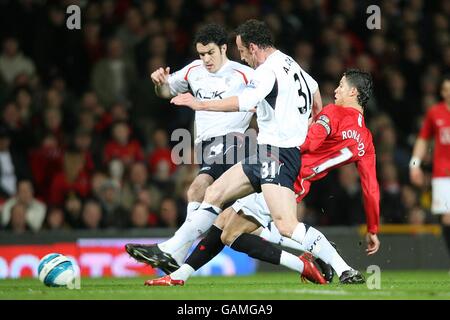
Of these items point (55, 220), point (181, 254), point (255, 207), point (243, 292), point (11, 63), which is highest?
point (11, 63)

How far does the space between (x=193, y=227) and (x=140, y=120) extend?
5849 millimetres

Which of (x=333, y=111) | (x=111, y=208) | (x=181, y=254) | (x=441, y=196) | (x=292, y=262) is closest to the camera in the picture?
(x=181, y=254)

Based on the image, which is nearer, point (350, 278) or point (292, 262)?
point (350, 278)

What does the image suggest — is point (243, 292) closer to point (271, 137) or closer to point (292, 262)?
point (292, 262)

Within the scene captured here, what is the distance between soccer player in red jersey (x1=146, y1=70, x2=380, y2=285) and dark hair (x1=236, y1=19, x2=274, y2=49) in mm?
839

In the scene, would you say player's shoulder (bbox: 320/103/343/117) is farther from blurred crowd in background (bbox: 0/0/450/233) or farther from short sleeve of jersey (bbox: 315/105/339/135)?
blurred crowd in background (bbox: 0/0/450/233)

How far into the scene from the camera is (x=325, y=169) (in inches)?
359

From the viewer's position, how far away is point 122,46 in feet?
47.9

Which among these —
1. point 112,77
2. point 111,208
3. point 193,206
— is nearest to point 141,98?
point 112,77

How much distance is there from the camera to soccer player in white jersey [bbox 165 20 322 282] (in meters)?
8.22

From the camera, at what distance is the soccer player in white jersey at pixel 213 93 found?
30.3 ft

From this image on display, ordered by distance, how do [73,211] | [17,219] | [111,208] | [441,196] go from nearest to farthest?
[441,196] < [17,219] < [73,211] < [111,208]

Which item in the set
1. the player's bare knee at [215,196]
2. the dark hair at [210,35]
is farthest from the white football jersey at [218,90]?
the player's bare knee at [215,196]

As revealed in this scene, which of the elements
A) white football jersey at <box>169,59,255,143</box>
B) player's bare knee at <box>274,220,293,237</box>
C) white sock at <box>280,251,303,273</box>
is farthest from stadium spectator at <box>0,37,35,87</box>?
player's bare knee at <box>274,220,293,237</box>
